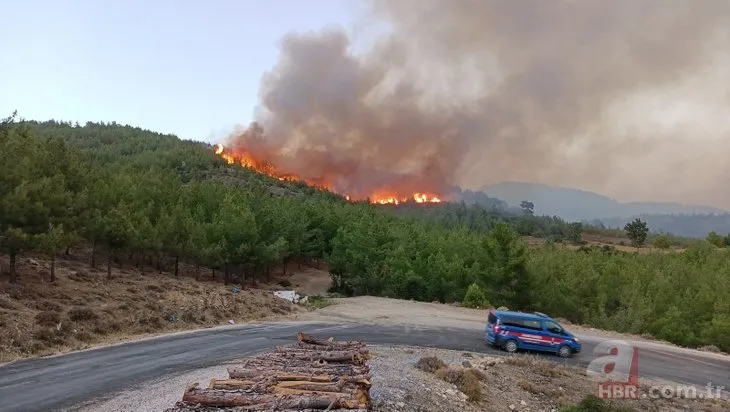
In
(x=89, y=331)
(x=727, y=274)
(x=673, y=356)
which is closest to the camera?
(x=89, y=331)

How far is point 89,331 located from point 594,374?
2674 centimetres

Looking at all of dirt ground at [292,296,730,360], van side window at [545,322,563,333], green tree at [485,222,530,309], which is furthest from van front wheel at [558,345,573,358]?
green tree at [485,222,530,309]

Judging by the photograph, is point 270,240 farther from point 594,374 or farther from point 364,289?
point 594,374

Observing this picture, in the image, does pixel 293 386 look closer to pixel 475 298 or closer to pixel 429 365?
pixel 429 365

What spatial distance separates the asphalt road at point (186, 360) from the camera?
1752cm

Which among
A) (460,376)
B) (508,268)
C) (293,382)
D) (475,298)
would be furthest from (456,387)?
(508,268)

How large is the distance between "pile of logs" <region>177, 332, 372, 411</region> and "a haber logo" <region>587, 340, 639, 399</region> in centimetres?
1344

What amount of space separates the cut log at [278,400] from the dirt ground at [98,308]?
1655 cm

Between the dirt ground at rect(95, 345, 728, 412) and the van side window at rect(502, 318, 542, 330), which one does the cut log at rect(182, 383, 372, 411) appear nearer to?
the dirt ground at rect(95, 345, 728, 412)

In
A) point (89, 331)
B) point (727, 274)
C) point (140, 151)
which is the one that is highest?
point (140, 151)

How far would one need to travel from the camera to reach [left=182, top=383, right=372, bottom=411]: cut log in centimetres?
1038

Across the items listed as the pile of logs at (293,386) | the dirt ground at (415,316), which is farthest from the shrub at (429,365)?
the dirt ground at (415,316)

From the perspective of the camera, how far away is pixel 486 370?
22.3 meters

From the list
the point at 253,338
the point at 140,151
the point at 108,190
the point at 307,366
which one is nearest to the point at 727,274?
the point at 253,338
